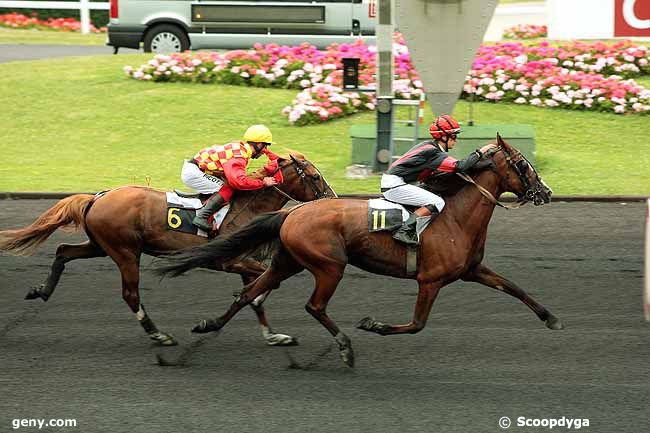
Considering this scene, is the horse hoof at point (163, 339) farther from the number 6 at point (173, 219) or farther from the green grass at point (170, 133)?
the green grass at point (170, 133)

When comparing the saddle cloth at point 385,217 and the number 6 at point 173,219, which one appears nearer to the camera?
the saddle cloth at point 385,217

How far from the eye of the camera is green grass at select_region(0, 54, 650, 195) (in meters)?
15.6

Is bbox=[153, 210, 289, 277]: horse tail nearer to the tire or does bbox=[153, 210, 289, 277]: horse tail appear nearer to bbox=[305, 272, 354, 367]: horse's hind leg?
bbox=[305, 272, 354, 367]: horse's hind leg

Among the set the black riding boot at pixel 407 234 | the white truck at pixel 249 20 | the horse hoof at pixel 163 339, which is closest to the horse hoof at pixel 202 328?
the horse hoof at pixel 163 339

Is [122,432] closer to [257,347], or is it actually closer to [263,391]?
[263,391]

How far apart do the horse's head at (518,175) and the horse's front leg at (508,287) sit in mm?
647

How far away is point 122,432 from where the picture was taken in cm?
683

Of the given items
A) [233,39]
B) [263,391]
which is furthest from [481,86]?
[263,391]

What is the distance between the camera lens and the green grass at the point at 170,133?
51.0ft

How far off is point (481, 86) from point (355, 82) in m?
4.02

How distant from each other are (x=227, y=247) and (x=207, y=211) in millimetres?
549

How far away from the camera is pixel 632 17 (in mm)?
18672

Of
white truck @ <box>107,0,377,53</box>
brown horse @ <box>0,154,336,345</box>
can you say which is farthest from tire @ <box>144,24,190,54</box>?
brown horse @ <box>0,154,336,345</box>

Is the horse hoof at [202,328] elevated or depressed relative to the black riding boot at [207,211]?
depressed
